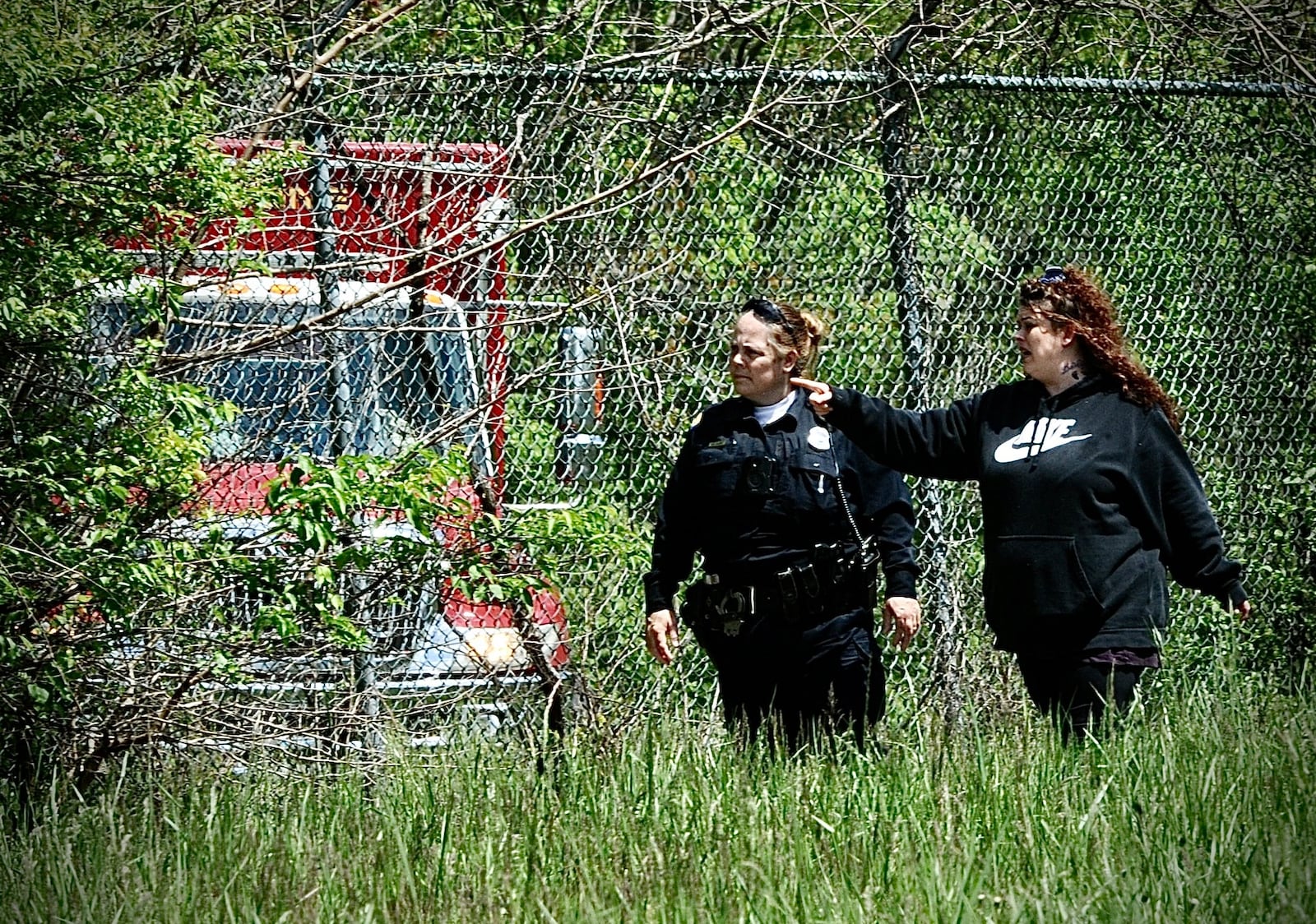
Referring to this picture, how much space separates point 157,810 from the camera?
420 centimetres

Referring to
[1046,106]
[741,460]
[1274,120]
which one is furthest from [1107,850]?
[1274,120]

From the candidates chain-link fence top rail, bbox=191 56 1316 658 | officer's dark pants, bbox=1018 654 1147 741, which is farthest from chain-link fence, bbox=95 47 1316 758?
officer's dark pants, bbox=1018 654 1147 741

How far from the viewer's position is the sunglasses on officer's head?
4.60m

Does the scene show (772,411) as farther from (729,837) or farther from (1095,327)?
(729,837)

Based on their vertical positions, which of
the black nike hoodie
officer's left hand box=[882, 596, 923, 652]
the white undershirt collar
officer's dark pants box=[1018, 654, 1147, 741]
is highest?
the white undershirt collar

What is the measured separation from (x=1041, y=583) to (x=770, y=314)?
1.14m

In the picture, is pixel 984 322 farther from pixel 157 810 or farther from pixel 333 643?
pixel 157 810

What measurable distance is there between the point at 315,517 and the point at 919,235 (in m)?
2.96

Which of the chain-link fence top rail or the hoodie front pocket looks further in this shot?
the chain-link fence top rail

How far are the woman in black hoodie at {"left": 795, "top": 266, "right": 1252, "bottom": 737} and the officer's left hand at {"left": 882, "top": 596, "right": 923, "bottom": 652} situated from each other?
A: 23 cm

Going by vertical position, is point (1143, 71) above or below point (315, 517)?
above

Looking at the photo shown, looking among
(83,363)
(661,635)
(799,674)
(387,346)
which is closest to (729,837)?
(799,674)

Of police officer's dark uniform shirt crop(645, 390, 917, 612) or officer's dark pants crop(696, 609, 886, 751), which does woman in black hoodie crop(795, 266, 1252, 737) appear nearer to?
police officer's dark uniform shirt crop(645, 390, 917, 612)

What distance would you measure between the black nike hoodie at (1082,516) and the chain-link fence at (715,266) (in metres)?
1.21
